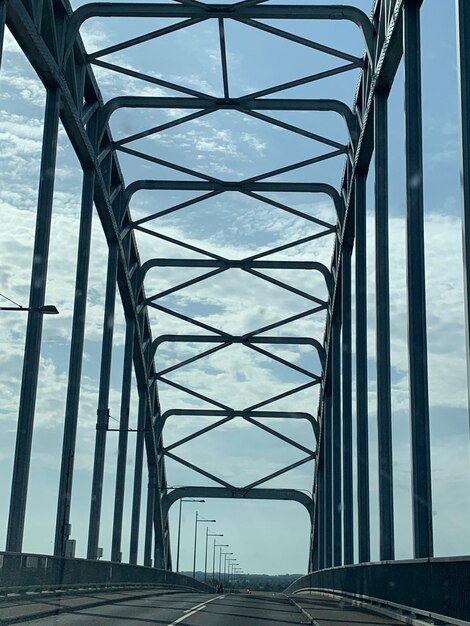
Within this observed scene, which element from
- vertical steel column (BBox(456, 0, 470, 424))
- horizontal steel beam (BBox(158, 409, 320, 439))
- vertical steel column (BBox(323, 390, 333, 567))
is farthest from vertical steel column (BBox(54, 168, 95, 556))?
Result: horizontal steel beam (BBox(158, 409, 320, 439))

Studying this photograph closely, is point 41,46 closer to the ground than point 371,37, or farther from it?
closer to the ground

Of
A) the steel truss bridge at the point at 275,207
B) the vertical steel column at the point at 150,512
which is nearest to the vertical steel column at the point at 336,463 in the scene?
the steel truss bridge at the point at 275,207

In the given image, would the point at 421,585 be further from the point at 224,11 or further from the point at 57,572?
the point at 224,11

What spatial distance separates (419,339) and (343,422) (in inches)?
747

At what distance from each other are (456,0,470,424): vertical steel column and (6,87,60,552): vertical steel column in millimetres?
12432

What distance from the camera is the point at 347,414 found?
36.8 metres

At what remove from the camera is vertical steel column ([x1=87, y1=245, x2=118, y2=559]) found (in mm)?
34188

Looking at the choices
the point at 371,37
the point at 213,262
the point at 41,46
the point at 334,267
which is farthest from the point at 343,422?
the point at 41,46

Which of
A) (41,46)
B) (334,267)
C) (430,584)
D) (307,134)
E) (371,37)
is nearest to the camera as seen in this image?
(430,584)

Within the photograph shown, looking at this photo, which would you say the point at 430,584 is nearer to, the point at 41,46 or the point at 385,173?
the point at 385,173

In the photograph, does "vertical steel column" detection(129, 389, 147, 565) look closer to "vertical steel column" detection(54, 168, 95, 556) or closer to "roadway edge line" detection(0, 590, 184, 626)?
"vertical steel column" detection(54, 168, 95, 556)

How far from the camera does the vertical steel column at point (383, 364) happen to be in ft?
73.5

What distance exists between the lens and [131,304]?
44.8m

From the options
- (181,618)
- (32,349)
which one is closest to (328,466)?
(32,349)
